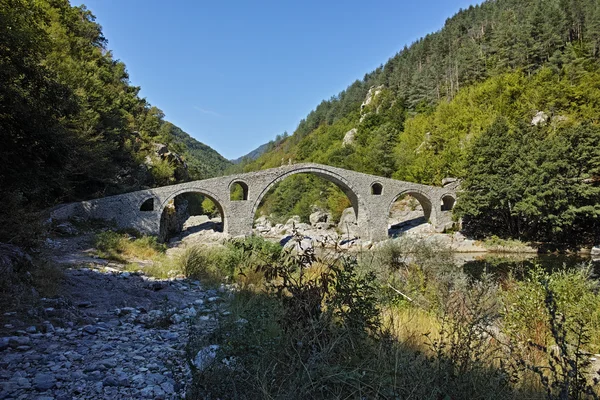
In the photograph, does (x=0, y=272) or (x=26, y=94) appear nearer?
(x=0, y=272)

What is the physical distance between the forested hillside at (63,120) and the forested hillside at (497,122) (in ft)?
61.6

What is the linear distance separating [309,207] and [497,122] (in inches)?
864

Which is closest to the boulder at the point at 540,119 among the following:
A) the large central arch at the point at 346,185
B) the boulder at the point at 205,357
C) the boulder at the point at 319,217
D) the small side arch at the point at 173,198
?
the large central arch at the point at 346,185

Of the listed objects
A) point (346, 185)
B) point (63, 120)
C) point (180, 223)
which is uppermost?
point (63, 120)

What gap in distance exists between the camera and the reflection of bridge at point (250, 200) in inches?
685

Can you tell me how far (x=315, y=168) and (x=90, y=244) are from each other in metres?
16.4

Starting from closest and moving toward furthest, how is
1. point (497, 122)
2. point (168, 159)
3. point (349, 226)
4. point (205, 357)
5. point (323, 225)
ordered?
point (205, 357)
point (497, 122)
point (168, 159)
point (349, 226)
point (323, 225)

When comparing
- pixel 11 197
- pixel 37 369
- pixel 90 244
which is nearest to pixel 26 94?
pixel 11 197

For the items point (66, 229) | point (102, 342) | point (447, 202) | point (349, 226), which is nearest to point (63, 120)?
point (66, 229)

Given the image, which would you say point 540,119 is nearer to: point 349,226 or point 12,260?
point 349,226

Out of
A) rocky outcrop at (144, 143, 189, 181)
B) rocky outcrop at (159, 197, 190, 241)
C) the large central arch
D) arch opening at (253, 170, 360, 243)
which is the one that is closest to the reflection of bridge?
the large central arch

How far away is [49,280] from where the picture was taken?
4305 mm

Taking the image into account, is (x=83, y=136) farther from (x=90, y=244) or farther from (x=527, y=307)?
(x=527, y=307)

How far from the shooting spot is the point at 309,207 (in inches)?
1551
